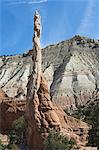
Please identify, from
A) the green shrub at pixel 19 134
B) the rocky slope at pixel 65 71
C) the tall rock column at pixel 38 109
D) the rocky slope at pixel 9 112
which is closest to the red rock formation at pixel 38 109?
the tall rock column at pixel 38 109

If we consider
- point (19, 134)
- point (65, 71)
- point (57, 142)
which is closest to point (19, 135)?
point (19, 134)

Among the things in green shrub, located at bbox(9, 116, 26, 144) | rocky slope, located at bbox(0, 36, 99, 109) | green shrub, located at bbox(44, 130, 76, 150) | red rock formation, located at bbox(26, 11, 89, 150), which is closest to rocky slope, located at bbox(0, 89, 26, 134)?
green shrub, located at bbox(9, 116, 26, 144)

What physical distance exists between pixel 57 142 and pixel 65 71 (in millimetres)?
97399

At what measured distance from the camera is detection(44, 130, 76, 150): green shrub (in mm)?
31355

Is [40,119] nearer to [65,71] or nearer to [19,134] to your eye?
[19,134]

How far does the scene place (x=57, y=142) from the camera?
3147 cm

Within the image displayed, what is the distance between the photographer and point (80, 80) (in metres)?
125

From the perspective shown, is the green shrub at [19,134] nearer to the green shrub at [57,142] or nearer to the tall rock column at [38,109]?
the tall rock column at [38,109]

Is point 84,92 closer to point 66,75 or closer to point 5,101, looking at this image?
point 66,75

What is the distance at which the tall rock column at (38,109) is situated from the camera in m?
34.9

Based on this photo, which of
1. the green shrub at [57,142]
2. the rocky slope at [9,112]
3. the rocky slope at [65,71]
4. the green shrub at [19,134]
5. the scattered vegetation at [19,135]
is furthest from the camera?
the rocky slope at [65,71]

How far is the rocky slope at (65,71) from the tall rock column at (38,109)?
7110 centimetres

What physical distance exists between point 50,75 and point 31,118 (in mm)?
99660

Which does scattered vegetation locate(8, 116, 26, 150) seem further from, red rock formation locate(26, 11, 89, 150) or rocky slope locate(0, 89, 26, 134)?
rocky slope locate(0, 89, 26, 134)
